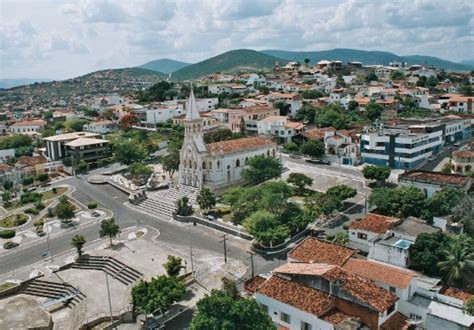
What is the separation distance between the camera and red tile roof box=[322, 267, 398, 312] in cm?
2508

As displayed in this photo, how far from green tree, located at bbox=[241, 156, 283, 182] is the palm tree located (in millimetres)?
25845

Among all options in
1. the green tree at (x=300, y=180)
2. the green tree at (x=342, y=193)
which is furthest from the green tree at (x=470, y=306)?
the green tree at (x=300, y=180)

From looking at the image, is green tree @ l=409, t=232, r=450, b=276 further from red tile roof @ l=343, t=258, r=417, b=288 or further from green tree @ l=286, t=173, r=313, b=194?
green tree @ l=286, t=173, r=313, b=194

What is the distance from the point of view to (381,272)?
93.2 ft

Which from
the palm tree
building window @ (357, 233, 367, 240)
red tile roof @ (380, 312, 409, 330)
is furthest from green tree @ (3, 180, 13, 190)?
the palm tree

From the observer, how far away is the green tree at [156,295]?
27531mm

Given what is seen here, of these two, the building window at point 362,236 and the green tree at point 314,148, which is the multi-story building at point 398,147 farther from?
the building window at point 362,236

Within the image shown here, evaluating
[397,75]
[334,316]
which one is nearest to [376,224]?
[334,316]

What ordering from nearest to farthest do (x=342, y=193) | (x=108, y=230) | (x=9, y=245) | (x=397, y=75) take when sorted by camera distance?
(x=108, y=230)
(x=9, y=245)
(x=342, y=193)
(x=397, y=75)

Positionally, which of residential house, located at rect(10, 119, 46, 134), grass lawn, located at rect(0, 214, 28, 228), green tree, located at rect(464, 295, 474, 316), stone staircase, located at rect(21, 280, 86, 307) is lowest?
stone staircase, located at rect(21, 280, 86, 307)

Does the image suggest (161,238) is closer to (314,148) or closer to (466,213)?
(466,213)

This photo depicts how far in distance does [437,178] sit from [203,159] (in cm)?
2723

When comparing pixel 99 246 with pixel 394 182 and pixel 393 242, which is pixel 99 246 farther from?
pixel 394 182

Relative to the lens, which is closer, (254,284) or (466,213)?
(254,284)
